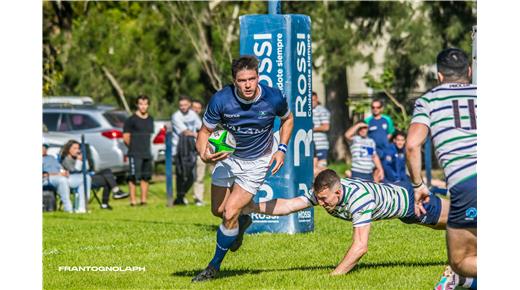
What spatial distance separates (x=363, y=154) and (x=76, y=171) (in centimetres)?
486

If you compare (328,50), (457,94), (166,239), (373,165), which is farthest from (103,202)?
(457,94)

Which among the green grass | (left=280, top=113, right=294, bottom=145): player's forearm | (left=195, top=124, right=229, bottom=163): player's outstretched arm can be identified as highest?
(left=280, top=113, right=294, bottom=145): player's forearm

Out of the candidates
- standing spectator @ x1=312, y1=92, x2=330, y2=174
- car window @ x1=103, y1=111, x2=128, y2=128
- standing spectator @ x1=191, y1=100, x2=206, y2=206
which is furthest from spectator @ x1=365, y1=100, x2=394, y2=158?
car window @ x1=103, y1=111, x2=128, y2=128

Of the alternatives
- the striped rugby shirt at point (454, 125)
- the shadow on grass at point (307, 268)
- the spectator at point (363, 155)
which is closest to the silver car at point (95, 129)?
the spectator at point (363, 155)

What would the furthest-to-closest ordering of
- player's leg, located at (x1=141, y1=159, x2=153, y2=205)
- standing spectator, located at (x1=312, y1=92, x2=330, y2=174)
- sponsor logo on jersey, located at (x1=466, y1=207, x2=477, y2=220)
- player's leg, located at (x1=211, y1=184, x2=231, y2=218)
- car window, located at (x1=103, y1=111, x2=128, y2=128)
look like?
1. car window, located at (x1=103, y1=111, x2=128, y2=128)
2. standing spectator, located at (x1=312, y1=92, x2=330, y2=174)
3. player's leg, located at (x1=141, y1=159, x2=153, y2=205)
4. player's leg, located at (x1=211, y1=184, x2=231, y2=218)
5. sponsor logo on jersey, located at (x1=466, y1=207, x2=477, y2=220)

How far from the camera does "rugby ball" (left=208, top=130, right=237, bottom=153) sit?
10.7 metres

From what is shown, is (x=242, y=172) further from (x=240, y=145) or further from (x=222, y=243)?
(x=222, y=243)

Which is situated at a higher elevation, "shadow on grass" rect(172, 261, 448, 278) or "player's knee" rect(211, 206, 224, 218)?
"player's knee" rect(211, 206, 224, 218)

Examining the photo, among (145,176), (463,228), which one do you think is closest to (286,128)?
(463,228)

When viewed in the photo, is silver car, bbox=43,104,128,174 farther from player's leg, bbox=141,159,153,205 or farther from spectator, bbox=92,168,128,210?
player's leg, bbox=141,159,153,205

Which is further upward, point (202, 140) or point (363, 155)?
point (202, 140)

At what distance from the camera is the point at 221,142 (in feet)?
35.4

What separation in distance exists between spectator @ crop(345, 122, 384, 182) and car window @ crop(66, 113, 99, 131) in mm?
6804
